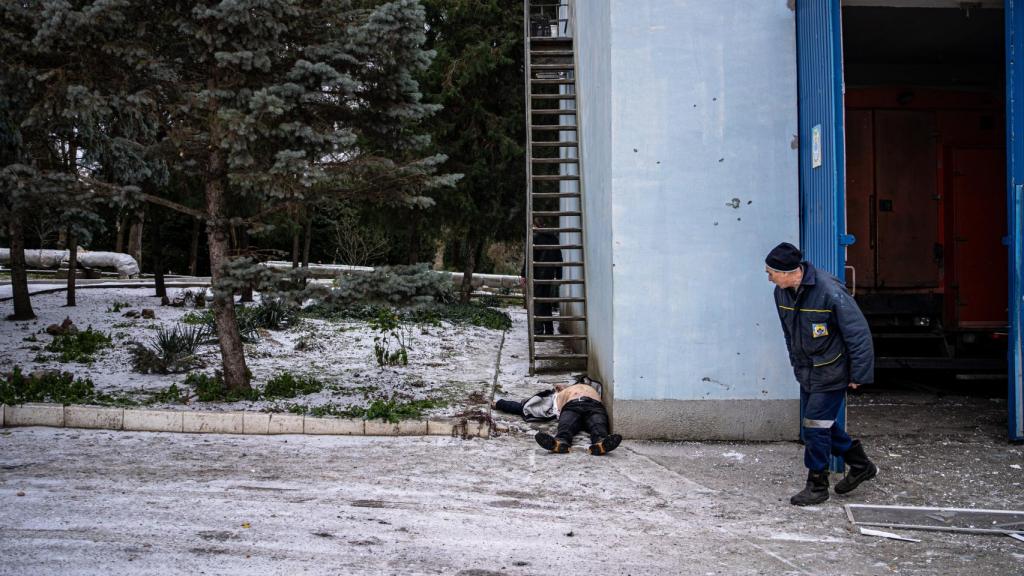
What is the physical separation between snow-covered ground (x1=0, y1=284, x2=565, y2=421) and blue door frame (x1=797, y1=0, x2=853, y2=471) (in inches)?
147

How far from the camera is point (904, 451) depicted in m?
7.09

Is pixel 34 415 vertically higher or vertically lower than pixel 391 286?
lower

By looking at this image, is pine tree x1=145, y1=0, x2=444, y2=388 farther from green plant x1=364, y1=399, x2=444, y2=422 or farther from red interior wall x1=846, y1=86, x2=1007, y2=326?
red interior wall x1=846, y1=86, x2=1007, y2=326

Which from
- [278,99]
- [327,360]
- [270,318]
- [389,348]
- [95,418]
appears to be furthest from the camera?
[270,318]

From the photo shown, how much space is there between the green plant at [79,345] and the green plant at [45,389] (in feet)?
4.40

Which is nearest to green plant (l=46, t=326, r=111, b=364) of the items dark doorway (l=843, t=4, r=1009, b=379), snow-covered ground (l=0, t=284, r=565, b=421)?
snow-covered ground (l=0, t=284, r=565, b=421)

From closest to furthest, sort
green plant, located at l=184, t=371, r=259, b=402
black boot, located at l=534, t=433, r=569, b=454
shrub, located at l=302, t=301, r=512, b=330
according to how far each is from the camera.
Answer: black boot, located at l=534, t=433, r=569, b=454
green plant, located at l=184, t=371, r=259, b=402
shrub, located at l=302, t=301, r=512, b=330

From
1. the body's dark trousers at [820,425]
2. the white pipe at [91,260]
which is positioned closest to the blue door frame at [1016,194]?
the body's dark trousers at [820,425]

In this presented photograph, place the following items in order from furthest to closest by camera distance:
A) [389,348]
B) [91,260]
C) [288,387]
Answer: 1. [91,260]
2. [389,348]
3. [288,387]

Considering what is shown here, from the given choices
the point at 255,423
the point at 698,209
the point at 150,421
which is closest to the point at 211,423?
the point at 255,423

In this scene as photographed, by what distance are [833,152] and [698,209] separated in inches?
52.4

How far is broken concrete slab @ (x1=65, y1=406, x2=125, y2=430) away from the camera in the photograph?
7375mm

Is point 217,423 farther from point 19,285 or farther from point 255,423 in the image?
point 19,285

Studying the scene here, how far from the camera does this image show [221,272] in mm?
7738
